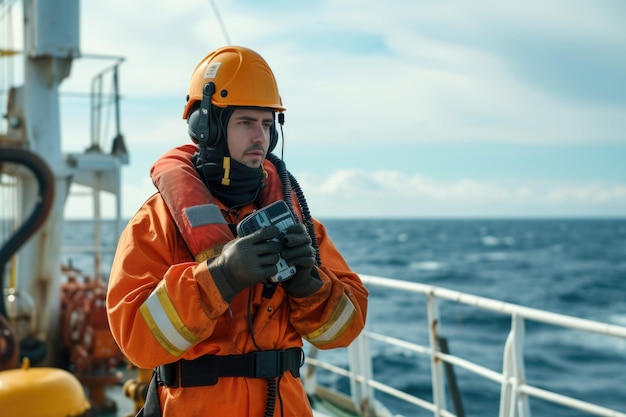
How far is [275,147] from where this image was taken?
94.9 inches

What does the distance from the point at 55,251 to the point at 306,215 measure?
15.3 ft

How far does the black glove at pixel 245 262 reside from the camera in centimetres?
186

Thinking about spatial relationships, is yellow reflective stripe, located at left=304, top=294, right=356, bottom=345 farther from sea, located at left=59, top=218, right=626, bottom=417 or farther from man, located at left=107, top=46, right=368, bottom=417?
sea, located at left=59, top=218, right=626, bottom=417

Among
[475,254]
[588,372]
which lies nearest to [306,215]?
[588,372]

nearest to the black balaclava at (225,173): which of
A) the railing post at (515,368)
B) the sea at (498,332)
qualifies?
the railing post at (515,368)

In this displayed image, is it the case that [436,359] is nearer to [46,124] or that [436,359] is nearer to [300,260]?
[300,260]

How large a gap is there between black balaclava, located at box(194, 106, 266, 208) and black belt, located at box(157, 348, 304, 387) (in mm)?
453

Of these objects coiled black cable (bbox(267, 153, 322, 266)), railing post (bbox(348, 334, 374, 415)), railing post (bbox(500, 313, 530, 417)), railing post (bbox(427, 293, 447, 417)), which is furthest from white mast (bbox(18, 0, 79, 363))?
coiled black cable (bbox(267, 153, 322, 266))

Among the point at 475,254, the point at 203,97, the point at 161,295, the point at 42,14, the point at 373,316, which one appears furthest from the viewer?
the point at 475,254

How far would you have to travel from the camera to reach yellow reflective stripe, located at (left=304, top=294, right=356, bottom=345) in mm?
2158

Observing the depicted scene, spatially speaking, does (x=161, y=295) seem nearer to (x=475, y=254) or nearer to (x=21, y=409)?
(x=21, y=409)

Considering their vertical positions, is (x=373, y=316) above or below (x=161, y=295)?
below

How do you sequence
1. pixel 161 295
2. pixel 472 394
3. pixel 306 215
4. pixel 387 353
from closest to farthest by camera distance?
pixel 161 295
pixel 306 215
pixel 472 394
pixel 387 353

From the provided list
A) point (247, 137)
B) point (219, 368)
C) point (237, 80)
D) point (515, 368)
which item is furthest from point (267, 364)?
point (515, 368)
